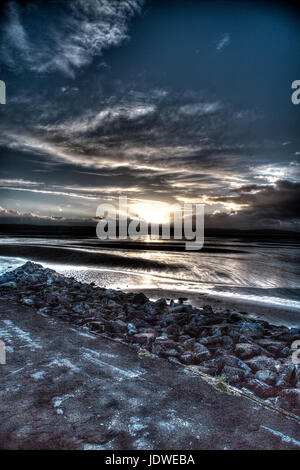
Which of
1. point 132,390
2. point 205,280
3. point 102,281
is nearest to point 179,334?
point 132,390

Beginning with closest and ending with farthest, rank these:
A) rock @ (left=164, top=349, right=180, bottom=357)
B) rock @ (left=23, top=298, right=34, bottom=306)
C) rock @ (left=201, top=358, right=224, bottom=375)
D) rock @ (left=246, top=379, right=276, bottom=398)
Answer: rock @ (left=246, top=379, right=276, bottom=398) < rock @ (left=201, top=358, right=224, bottom=375) < rock @ (left=164, top=349, right=180, bottom=357) < rock @ (left=23, top=298, right=34, bottom=306)

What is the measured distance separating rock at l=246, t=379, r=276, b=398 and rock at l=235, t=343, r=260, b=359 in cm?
85

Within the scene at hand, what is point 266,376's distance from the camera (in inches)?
136

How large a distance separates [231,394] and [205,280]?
11.0 m

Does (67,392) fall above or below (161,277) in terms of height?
above

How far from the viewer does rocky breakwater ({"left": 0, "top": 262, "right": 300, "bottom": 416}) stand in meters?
3.41

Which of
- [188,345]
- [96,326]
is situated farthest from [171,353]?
[96,326]

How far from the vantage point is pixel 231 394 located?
298 centimetres

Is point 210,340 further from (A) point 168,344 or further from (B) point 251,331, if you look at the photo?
(B) point 251,331

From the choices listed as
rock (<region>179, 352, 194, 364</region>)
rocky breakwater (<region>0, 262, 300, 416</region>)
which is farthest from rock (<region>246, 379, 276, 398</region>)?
rock (<region>179, 352, 194, 364</region>)

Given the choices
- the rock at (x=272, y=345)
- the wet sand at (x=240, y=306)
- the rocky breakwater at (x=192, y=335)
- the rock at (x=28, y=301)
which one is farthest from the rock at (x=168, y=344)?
the wet sand at (x=240, y=306)

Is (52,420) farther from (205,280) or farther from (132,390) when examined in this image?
(205,280)

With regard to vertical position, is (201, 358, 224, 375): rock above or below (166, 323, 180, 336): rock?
above

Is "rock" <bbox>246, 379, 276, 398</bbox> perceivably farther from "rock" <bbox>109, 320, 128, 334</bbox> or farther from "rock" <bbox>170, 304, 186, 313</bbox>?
"rock" <bbox>170, 304, 186, 313</bbox>
